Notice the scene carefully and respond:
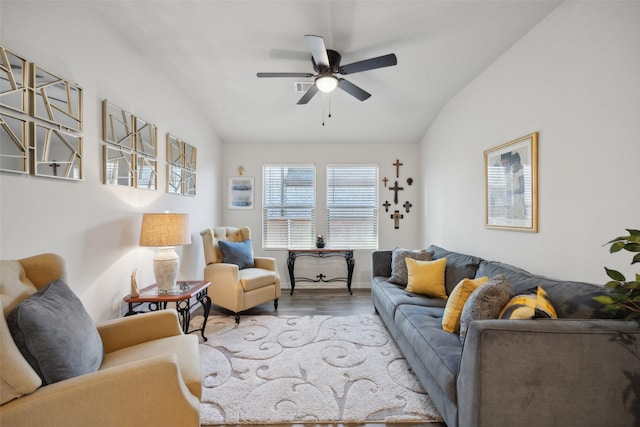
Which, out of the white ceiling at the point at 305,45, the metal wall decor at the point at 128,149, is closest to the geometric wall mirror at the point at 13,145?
the metal wall decor at the point at 128,149

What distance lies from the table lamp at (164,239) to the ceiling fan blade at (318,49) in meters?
1.81

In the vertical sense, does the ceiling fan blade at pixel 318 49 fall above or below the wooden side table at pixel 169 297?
above

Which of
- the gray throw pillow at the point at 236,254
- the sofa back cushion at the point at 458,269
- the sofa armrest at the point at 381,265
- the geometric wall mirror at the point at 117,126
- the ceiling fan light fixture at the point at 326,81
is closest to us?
the geometric wall mirror at the point at 117,126

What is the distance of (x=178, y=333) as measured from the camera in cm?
184

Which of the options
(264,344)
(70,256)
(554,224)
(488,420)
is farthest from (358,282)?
(70,256)

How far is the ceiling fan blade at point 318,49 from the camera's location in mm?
2031

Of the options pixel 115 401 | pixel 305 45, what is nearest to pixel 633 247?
pixel 115 401

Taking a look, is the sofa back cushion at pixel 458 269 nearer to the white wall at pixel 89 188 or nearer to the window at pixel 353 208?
the window at pixel 353 208

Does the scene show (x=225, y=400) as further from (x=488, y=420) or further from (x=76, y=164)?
(x=76, y=164)

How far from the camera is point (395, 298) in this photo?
2707 millimetres

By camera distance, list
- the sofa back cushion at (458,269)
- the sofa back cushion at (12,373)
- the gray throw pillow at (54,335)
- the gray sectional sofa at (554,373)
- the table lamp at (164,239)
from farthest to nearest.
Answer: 1. the sofa back cushion at (458,269)
2. the table lamp at (164,239)
3. the gray sectional sofa at (554,373)
4. the gray throw pillow at (54,335)
5. the sofa back cushion at (12,373)

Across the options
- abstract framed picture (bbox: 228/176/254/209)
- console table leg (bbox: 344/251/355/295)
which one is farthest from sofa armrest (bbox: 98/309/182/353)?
abstract framed picture (bbox: 228/176/254/209)

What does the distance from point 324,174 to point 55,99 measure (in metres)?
3.67

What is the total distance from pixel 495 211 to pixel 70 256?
3529 mm
